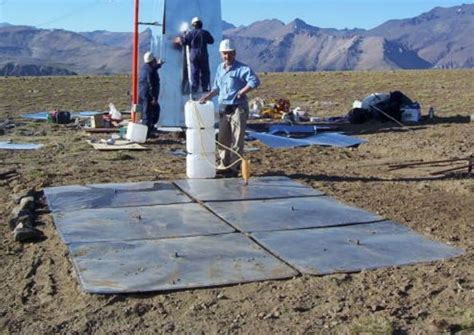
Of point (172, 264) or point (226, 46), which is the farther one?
point (226, 46)

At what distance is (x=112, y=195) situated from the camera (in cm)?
878

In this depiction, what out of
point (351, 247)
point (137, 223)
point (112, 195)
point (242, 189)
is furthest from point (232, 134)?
point (351, 247)

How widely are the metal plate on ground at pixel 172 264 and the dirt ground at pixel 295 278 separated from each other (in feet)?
0.36

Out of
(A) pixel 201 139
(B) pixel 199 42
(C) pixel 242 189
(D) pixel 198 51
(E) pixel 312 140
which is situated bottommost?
(C) pixel 242 189

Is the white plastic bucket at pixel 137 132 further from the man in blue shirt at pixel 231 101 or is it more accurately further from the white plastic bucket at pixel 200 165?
the white plastic bucket at pixel 200 165

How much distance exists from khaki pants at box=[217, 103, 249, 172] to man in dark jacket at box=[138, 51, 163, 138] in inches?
160

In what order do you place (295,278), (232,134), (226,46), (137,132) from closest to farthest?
(295,278), (226,46), (232,134), (137,132)

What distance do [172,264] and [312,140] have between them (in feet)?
26.5

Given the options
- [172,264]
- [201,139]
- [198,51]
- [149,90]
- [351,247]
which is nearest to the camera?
[172,264]

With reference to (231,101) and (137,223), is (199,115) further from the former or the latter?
(137,223)

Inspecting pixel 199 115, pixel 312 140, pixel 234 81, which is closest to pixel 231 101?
pixel 234 81

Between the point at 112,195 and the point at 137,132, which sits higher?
the point at 137,132

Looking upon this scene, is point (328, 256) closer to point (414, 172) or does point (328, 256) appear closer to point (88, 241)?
point (88, 241)

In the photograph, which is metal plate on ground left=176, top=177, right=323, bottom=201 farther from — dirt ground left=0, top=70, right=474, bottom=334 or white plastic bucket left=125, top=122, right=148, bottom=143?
white plastic bucket left=125, top=122, right=148, bottom=143
